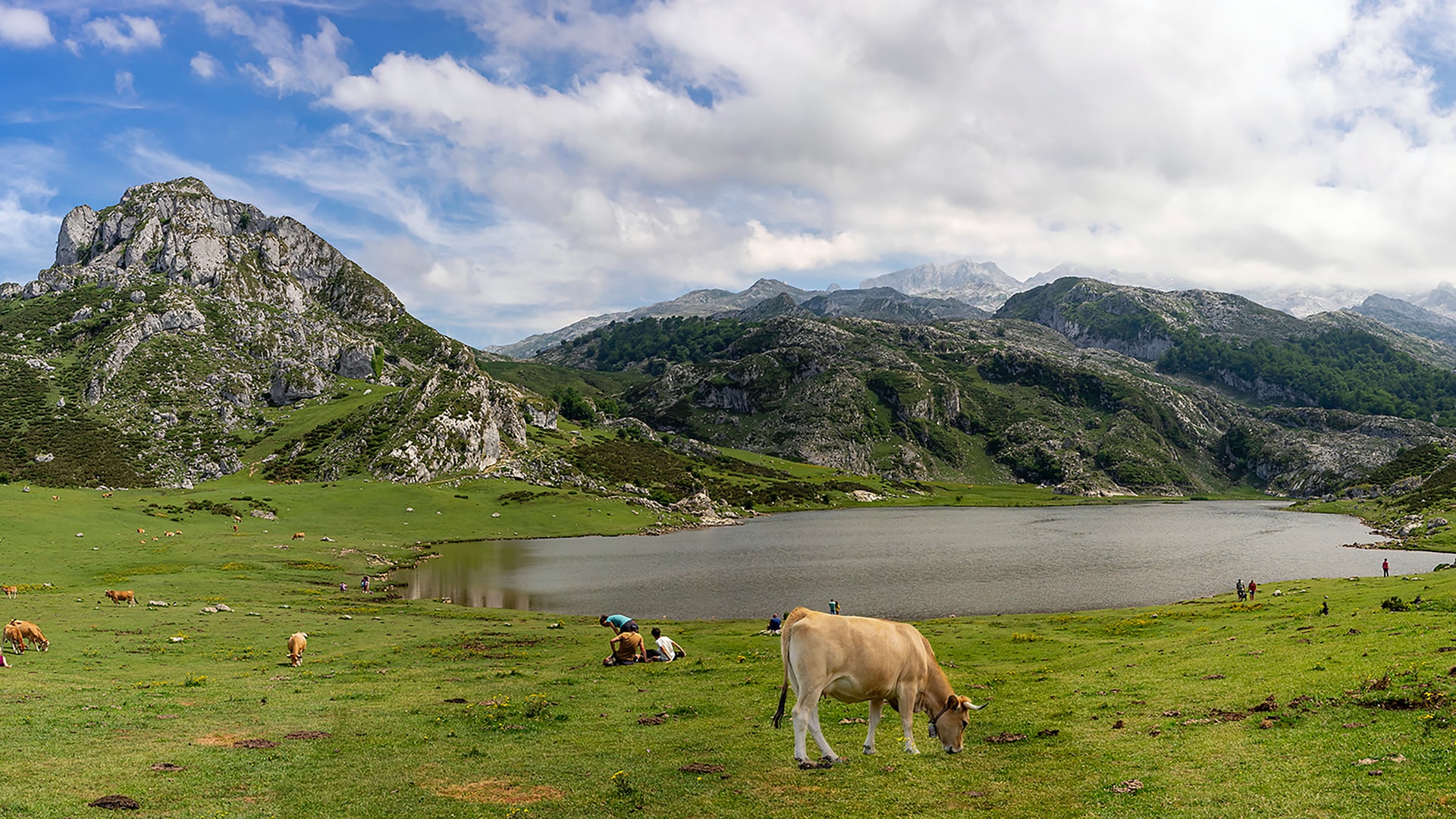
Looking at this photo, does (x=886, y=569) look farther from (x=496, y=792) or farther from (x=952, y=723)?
(x=496, y=792)

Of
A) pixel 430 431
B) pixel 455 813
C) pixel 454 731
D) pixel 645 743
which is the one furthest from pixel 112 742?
pixel 430 431

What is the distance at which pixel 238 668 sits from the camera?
35.1m

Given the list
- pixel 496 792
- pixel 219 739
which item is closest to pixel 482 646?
pixel 219 739

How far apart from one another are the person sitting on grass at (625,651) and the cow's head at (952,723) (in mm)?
21379

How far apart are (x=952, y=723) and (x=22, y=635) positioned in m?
46.4

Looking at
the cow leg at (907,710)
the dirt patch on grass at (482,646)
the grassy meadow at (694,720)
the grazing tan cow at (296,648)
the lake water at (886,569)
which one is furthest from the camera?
the lake water at (886,569)

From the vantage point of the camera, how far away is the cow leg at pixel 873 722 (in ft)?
60.7

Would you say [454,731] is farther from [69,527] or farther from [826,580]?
[69,527]

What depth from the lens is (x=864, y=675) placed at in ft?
58.0

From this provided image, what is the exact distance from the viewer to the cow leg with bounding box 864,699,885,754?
1852 centimetres

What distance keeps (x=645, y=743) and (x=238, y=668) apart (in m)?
26.6

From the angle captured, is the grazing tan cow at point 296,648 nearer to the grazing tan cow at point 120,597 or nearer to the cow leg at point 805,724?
the grazing tan cow at point 120,597

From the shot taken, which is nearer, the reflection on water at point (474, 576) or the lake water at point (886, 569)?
the lake water at point (886, 569)

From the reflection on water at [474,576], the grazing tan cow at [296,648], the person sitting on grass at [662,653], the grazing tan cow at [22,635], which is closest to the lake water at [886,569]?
the reflection on water at [474,576]
